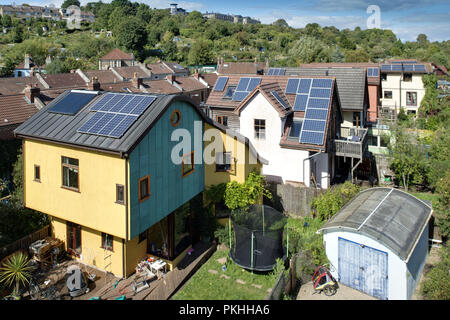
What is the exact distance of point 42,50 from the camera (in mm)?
87562

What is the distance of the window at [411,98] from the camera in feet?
140

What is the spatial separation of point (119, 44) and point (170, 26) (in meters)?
48.7

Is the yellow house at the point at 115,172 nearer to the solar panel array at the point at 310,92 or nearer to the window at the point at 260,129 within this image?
the window at the point at 260,129

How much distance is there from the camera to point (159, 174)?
1398cm

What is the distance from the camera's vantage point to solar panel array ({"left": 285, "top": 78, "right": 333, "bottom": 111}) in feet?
73.8

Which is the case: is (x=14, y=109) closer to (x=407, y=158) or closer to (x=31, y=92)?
(x=31, y=92)

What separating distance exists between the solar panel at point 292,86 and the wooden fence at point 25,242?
17181mm

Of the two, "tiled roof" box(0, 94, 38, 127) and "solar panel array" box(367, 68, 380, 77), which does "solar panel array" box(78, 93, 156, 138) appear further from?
"solar panel array" box(367, 68, 380, 77)

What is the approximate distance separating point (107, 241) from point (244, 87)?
51.3ft

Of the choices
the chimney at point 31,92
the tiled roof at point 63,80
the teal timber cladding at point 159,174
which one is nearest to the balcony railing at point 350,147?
the teal timber cladding at point 159,174

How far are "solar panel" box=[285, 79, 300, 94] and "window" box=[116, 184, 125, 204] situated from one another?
15.4m

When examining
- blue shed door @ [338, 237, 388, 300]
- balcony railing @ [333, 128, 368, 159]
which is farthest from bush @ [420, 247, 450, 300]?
balcony railing @ [333, 128, 368, 159]
